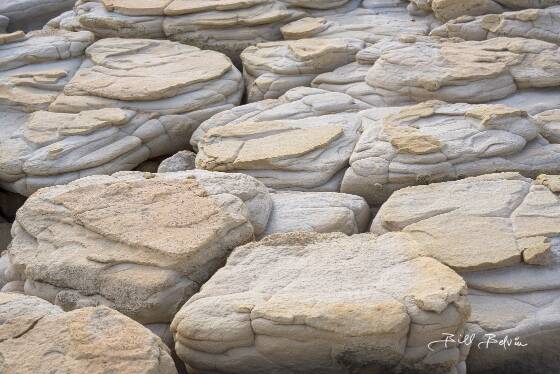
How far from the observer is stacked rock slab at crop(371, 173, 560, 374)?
12.1ft

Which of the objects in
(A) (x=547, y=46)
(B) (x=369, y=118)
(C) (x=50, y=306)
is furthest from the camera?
(A) (x=547, y=46)

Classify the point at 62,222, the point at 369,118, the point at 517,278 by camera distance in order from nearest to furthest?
the point at 517,278, the point at 62,222, the point at 369,118

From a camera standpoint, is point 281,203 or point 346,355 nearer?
point 346,355

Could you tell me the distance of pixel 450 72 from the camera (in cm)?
584

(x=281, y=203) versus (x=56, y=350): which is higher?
(x=56, y=350)

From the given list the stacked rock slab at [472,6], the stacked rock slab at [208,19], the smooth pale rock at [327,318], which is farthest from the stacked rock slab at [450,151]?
the stacked rock slab at [208,19]

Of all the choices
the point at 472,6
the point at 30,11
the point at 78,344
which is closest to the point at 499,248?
the point at 78,344

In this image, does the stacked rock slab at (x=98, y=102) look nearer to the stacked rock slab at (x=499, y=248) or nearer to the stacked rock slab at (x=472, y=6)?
the stacked rock slab at (x=472, y=6)

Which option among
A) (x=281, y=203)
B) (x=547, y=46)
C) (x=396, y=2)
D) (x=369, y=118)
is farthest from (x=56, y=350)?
(x=396, y=2)

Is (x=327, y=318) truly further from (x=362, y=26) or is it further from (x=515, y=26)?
(x=362, y=26)

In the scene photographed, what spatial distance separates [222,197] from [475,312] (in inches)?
55.9

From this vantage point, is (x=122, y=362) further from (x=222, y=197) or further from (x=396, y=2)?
(x=396, y=2)

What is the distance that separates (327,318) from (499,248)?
3.67ft

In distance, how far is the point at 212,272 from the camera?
400 cm
